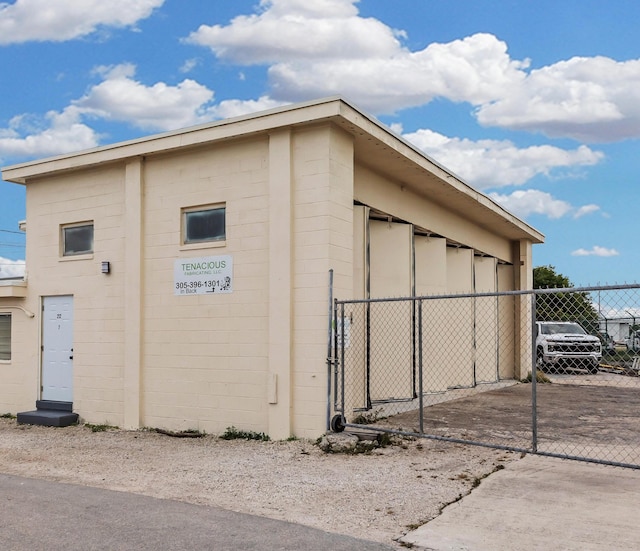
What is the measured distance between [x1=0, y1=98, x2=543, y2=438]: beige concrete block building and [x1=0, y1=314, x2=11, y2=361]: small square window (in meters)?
0.04

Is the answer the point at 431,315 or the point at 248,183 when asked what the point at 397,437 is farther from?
the point at 431,315

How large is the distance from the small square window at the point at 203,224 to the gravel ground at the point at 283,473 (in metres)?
3.19

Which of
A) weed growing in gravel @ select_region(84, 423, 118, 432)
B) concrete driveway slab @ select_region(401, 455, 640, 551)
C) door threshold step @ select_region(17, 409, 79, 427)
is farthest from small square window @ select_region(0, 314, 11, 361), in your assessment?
concrete driveway slab @ select_region(401, 455, 640, 551)

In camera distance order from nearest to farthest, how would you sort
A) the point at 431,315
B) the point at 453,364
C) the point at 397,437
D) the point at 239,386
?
the point at 397,437, the point at 239,386, the point at 431,315, the point at 453,364

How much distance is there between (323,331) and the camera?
9.67 meters

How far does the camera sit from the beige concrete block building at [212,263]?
388 inches

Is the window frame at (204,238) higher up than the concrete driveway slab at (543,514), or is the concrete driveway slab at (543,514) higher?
the window frame at (204,238)

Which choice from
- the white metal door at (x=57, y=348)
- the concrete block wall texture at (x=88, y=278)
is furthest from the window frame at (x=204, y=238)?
the white metal door at (x=57, y=348)

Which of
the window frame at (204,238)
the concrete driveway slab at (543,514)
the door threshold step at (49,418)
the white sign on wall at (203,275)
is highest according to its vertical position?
the window frame at (204,238)

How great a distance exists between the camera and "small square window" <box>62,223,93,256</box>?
12680mm

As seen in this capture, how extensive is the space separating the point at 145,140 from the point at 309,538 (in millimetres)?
7950

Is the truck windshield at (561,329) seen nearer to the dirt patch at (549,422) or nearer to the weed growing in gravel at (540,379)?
the weed growing in gravel at (540,379)

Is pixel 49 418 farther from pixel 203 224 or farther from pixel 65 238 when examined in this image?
pixel 203 224

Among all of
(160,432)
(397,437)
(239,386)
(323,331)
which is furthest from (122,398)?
(397,437)
